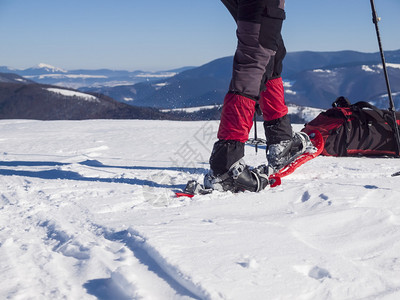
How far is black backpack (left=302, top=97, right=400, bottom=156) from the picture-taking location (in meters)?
3.46

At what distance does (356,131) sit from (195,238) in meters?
2.91

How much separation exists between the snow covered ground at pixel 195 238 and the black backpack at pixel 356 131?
32.2 inches

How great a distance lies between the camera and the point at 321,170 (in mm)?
2652

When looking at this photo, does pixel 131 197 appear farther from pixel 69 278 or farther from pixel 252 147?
pixel 252 147

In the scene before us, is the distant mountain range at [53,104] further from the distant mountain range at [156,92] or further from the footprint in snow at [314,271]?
the footprint in snow at [314,271]

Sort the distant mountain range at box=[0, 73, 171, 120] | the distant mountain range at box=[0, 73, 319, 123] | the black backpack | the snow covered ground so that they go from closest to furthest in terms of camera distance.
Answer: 1. the snow covered ground
2. the black backpack
3. the distant mountain range at box=[0, 73, 319, 123]
4. the distant mountain range at box=[0, 73, 171, 120]

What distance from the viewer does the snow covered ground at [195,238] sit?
95cm

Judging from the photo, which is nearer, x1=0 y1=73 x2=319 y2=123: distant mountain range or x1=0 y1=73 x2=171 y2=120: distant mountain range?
x1=0 y1=73 x2=319 y2=123: distant mountain range

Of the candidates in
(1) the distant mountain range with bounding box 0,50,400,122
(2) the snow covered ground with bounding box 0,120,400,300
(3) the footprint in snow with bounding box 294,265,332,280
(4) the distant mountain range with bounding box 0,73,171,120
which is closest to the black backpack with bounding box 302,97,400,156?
(2) the snow covered ground with bounding box 0,120,400,300

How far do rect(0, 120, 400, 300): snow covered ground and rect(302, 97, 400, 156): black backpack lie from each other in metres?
0.82

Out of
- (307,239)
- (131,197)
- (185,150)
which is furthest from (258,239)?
(185,150)

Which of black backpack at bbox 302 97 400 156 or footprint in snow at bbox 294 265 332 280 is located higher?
black backpack at bbox 302 97 400 156

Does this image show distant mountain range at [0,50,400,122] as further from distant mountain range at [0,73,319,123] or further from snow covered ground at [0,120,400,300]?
snow covered ground at [0,120,400,300]

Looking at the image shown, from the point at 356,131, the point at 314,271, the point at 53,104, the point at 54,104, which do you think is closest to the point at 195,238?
the point at 314,271
